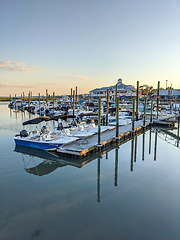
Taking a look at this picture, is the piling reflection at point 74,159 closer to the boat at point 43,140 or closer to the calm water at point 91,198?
the calm water at point 91,198

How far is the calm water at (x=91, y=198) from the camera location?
6.44 meters

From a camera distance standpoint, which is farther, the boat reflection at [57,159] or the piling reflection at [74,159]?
the boat reflection at [57,159]

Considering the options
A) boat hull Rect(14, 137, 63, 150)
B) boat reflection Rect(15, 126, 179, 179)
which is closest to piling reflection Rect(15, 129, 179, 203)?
boat reflection Rect(15, 126, 179, 179)

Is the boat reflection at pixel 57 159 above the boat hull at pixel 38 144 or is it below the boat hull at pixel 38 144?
below

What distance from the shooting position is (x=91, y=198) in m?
8.54

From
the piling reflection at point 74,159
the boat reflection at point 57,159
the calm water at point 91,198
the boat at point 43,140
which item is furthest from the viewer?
the boat at point 43,140

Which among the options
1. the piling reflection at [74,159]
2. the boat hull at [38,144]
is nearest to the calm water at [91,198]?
the piling reflection at [74,159]

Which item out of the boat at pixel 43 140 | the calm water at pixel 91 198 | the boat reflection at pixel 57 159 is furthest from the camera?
the boat at pixel 43 140

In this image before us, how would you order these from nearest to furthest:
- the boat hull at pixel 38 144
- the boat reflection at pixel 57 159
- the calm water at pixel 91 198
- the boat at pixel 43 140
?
the calm water at pixel 91 198
the boat reflection at pixel 57 159
the boat hull at pixel 38 144
the boat at pixel 43 140

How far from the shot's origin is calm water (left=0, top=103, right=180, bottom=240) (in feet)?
21.1

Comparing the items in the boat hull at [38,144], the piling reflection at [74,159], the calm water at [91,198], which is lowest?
the calm water at [91,198]

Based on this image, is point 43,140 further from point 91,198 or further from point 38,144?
point 91,198

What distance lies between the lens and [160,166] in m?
12.7

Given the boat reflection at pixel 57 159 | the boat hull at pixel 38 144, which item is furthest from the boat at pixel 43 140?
the boat reflection at pixel 57 159
